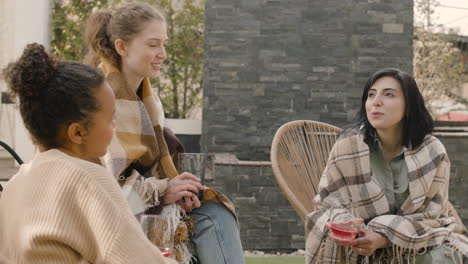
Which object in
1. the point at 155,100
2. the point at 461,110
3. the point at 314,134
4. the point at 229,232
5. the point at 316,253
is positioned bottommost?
the point at 461,110

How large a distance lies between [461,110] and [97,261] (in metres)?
11.3

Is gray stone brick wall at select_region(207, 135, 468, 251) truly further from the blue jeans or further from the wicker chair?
the blue jeans

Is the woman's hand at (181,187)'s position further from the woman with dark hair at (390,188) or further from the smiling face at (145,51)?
the woman with dark hair at (390,188)

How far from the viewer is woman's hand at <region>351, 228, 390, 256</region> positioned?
237 cm

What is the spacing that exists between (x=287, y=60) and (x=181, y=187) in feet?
13.4

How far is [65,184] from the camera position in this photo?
4.24 ft

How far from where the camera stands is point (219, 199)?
92.9 inches

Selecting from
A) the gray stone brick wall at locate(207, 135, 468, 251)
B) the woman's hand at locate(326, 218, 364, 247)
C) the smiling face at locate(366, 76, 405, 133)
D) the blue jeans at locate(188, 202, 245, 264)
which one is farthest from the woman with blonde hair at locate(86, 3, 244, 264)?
the gray stone brick wall at locate(207, 135, 468, 251)

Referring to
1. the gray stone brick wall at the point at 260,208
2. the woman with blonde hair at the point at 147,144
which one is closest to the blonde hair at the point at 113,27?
the woman with blonde hair at the point at 147,144

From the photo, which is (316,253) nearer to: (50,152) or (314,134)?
(314,134)

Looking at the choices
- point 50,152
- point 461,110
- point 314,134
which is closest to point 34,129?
point 50,152

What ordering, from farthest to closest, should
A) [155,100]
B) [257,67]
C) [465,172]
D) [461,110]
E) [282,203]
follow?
[461,110]
[257,67]
[465,172]
[282,203]
[155,100]

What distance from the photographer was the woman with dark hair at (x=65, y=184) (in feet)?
4.18

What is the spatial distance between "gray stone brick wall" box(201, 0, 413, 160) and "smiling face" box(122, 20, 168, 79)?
3.69m
